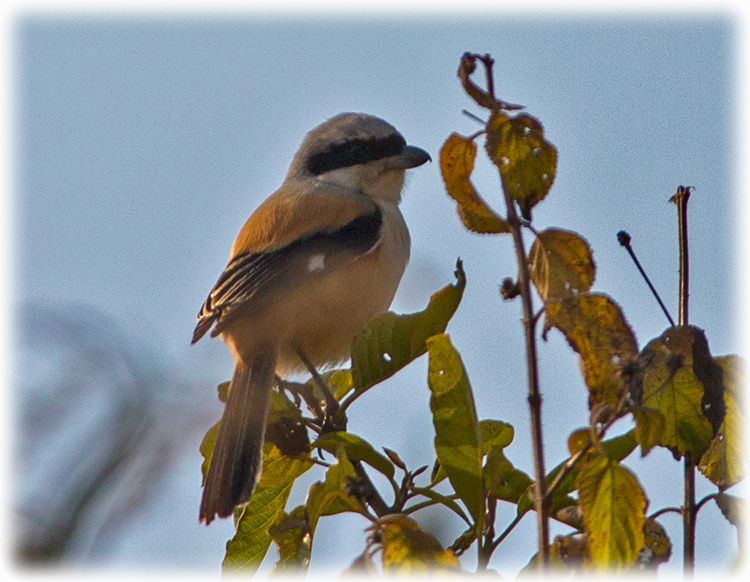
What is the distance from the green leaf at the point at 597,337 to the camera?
122 cm

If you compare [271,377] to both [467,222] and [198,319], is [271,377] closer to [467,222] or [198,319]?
[198,319]

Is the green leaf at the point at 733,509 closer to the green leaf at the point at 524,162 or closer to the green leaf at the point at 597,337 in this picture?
the green leaf at the point at 597,337

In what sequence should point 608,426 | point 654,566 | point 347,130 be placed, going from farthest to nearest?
point 347,130
point 654,566
point 608,426

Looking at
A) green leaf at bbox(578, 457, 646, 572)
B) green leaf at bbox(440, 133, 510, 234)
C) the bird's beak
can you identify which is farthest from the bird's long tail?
the bird's beak

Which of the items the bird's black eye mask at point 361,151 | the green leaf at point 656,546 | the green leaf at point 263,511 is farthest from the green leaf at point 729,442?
the bird's black eye mask at point 361,151

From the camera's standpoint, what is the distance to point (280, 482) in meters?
Answer: 1.97

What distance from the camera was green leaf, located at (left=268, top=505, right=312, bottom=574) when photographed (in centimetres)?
162

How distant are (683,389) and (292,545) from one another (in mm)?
746

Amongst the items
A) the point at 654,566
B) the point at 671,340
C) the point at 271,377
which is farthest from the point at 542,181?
the point at 271,377

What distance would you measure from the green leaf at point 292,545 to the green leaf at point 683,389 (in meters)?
0.66

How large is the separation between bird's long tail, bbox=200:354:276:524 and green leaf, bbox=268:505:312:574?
0.48 meters

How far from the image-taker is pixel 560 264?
1327mm

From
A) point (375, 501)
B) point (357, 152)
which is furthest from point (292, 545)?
point (357, 152)

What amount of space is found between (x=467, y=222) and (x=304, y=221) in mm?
1895
